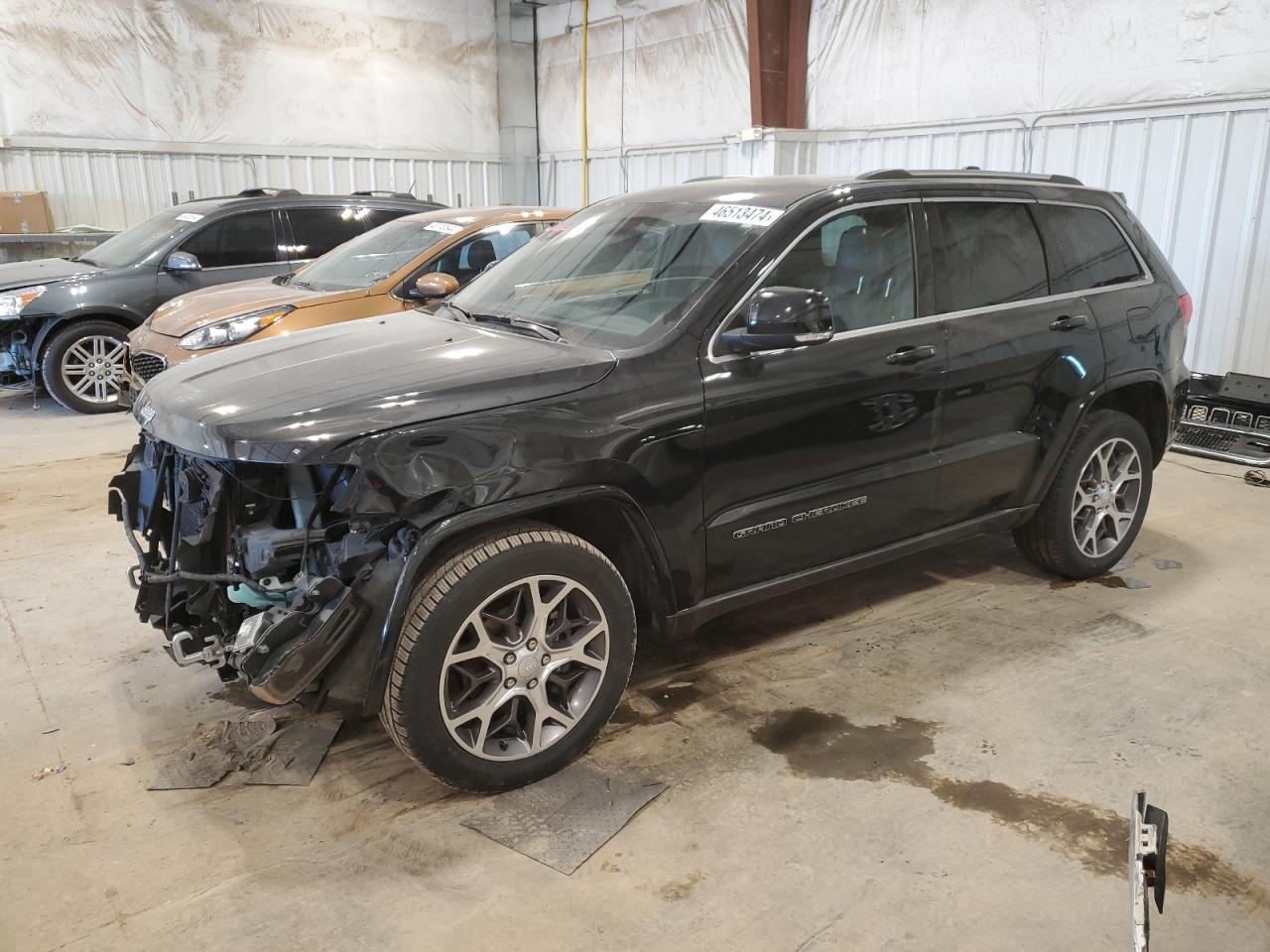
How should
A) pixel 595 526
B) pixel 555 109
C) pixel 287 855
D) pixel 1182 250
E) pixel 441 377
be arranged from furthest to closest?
pixel 555 109
pixel 1182 250
pixel 595 526
pixel 441 377
pixel 287 855

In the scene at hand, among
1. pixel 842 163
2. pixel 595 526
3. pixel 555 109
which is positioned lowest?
pixel 595 526

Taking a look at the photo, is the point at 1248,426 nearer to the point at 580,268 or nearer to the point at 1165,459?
the point at 1165,459

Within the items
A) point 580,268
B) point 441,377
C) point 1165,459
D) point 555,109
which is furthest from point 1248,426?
point 555,109

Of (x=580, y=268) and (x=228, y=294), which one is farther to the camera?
(x=228, y=294)

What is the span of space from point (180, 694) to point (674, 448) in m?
1.98

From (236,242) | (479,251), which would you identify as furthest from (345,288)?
(236,242)

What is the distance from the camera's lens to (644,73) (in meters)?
12.4

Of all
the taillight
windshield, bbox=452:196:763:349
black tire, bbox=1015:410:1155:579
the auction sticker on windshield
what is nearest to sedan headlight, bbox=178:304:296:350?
windshield, bbox=452:196:763:349

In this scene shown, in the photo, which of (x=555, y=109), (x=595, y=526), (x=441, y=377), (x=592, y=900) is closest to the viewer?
(x=592, y=900)

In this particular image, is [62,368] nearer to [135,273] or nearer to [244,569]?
[135,273]

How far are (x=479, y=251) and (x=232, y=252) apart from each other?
2.85 metres

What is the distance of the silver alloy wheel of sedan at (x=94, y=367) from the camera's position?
25.6 ft

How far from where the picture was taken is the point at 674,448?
2.89 m

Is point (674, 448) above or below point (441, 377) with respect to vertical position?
below
